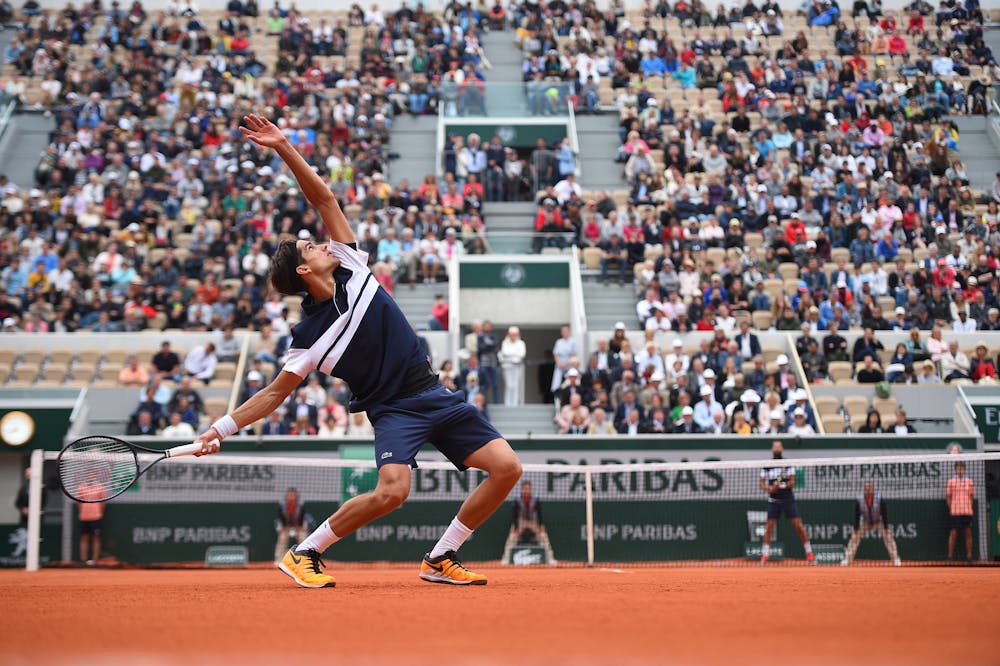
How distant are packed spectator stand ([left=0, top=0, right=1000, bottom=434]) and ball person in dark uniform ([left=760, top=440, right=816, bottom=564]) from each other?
278cm

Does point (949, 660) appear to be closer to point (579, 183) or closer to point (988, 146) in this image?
point (579, 183)

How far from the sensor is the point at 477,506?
7930mm

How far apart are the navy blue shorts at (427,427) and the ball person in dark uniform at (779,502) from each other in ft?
31.0

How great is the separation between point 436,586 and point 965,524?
35.6ft

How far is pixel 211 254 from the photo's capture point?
2472 centimetres

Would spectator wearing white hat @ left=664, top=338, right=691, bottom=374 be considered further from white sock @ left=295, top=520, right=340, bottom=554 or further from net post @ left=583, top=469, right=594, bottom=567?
white sock @ left=295, top=520, right=340, bottom=554

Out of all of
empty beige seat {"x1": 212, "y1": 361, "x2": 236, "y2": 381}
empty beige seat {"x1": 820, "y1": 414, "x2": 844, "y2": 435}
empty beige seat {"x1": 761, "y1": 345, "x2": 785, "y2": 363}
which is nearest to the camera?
empty beige seat {"x1": 820, "y1": 414, "x2": 844, "y2": 435}

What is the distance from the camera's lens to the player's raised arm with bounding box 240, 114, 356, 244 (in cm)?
744

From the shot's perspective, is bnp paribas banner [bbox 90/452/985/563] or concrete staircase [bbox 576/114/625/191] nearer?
bnp paribas banner [bbox 90/452/985/563]

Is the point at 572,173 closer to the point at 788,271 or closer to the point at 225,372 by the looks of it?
the point at 788,271

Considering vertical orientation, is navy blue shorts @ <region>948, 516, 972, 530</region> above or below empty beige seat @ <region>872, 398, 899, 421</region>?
below

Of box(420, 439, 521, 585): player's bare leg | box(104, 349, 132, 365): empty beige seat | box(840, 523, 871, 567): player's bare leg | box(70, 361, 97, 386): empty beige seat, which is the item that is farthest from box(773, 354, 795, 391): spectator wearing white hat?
box(420, 439, 521, 585): player's bare leg

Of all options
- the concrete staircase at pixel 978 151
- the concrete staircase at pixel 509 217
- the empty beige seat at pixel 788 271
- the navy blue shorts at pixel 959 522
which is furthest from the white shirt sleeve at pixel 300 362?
the concrete staircase at pixel 978 151

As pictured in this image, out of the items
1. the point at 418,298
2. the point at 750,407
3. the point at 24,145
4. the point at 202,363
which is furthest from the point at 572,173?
the point at 24,145
